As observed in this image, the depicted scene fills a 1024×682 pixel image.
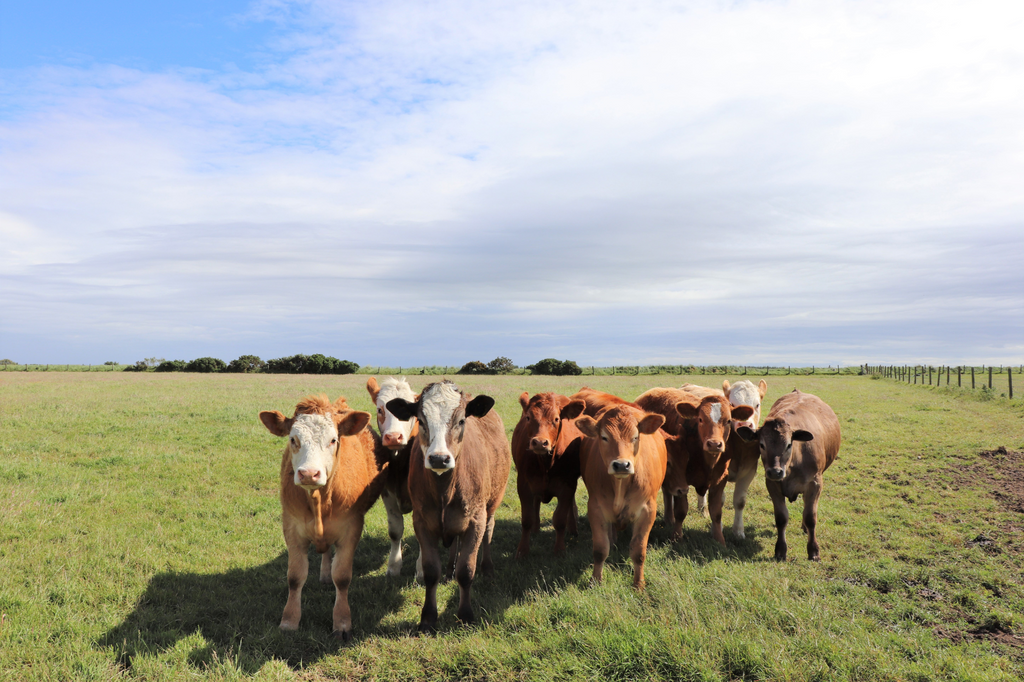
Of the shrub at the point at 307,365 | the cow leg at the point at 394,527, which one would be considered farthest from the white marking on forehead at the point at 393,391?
the shrub at the point at 307,365

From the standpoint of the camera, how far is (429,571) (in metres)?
5.61

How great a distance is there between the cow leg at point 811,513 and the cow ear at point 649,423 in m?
3.12

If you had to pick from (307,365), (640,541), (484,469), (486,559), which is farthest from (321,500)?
(307,365)

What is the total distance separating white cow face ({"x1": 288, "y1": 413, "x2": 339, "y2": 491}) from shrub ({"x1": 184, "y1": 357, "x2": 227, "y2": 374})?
172ft

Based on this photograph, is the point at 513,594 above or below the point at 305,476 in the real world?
below

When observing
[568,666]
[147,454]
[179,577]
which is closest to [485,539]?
[568,666]

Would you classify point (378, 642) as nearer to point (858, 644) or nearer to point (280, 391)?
point (858, 644)

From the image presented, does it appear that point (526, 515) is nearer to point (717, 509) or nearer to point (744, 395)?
point (717, 509)

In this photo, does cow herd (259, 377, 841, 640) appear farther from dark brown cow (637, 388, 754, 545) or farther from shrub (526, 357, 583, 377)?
shrub (526, 357, 583, 377)

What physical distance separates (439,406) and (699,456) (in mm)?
4615

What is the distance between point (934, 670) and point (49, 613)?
8.37 meters

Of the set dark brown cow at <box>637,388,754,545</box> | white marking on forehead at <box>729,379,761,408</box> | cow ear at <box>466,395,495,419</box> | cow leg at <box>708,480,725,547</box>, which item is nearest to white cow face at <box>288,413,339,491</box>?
cow ear at <box>466,395,495,419</box>

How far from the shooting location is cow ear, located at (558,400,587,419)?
7.59 meters

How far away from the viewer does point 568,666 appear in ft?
15.4
